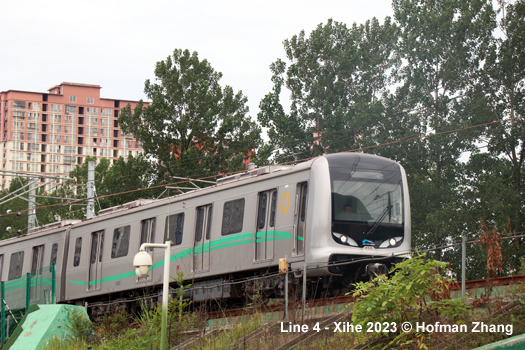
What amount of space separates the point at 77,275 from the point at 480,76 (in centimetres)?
2389

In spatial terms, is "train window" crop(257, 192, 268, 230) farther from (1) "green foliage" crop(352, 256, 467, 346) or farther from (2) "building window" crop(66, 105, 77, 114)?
(2) "building window" crop(66, 105, 77, 114)

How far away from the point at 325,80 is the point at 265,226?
2832 centimetres

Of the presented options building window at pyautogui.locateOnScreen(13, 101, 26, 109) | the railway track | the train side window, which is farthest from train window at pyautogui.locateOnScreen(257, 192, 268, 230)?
building window at pyautogui.locateOnScreen(13, 101, 26, 109)

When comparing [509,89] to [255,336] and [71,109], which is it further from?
[71,109]

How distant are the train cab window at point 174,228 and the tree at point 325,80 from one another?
22.3 meters

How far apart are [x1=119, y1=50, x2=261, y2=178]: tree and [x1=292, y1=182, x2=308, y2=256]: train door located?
1077 inches

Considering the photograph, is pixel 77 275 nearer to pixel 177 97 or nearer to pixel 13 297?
pixel 13 297

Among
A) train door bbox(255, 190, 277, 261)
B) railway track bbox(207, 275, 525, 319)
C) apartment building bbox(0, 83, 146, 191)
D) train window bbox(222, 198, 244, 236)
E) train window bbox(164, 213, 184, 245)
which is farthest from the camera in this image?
apartment building bbox(0, 83, 146, 191)

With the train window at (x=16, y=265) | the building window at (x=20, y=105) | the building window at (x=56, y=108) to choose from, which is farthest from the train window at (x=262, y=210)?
the building window at (x=56, y=108)

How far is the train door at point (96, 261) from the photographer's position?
22913 mm

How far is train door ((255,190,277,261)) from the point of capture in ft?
55.6

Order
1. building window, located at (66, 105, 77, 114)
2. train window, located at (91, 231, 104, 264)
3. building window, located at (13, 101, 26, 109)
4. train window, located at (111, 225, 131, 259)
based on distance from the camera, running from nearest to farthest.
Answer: train window, located at (111, 225, 131, 259) < train window, located at (91, 231, 104, 264) < building window, located at (13, 101, 26, 109) < building window, located at (66, 105, 77, 114)

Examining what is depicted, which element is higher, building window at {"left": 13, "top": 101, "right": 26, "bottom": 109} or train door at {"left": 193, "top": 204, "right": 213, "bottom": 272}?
building window at {"left": 13, "top": 101, "right": 26, "bottom": 109}

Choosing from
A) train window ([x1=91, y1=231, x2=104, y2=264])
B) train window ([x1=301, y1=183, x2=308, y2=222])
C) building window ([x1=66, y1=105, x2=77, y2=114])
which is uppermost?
building window ([x1=66, y1=105, x2=77, y2=114])
